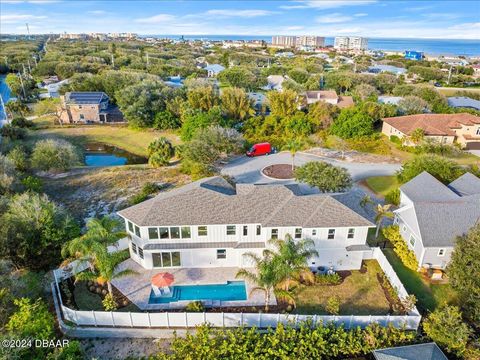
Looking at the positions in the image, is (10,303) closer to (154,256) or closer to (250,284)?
(154,256)

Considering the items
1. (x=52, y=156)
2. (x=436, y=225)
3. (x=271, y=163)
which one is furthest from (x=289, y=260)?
(x=52, y=156)

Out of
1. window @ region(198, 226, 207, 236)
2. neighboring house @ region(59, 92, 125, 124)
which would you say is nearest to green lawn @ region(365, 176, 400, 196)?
window @ region(198, 226, 207, 236)

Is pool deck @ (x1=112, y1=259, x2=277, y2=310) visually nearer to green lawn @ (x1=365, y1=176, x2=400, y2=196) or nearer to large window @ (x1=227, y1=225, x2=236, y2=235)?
large window @ (x1=227, y1=225, x2=236, y2=235)

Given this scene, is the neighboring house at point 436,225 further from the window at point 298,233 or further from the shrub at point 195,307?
the shrub at point 195,307

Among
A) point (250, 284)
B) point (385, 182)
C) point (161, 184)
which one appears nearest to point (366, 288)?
point (250, 284)

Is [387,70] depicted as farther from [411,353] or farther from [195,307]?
[195,307]

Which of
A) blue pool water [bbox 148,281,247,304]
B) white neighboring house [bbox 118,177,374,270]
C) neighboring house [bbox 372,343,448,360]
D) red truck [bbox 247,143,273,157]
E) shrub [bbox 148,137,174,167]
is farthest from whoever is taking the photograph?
red truck [bbox 247,143,273,157]

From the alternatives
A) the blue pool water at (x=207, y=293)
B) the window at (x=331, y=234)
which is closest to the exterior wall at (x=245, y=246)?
the window at (x=331, y=234)

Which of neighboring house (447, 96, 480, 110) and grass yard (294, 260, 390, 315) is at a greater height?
neighboring house (447, 96, 480, 110)
